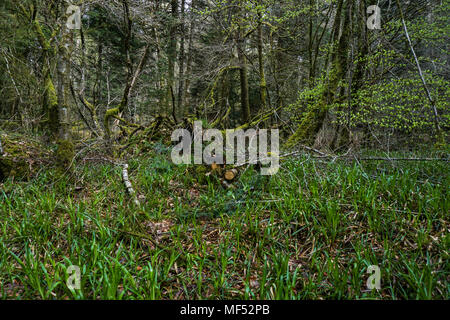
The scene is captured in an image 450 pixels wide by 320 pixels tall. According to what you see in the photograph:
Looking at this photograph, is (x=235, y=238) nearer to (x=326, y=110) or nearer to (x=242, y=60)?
(x=326, y=110)

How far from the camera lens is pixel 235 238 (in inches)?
106

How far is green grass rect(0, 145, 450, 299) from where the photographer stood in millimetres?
1948

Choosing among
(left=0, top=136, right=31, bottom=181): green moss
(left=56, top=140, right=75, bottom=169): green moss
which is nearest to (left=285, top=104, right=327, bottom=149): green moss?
(left=56, top=140, right=75, bottom=169): green moss

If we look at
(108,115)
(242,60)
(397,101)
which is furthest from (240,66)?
(397,101)

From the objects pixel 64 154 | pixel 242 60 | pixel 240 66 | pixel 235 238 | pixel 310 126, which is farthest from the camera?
pixel 242 60

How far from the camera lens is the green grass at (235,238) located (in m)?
1.95

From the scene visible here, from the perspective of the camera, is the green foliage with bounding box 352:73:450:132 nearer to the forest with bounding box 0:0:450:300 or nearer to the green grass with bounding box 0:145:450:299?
the forest with bounding box 0:0:450:300

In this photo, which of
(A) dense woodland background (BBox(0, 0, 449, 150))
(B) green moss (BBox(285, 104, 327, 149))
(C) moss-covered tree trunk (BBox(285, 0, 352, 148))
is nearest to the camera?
(A) dense woodland background (BBox(0, 0, 449, 150))

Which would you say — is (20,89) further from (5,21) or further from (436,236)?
(436,236)

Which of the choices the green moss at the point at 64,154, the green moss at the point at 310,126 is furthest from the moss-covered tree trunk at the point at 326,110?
the green moss at the point at 64,154

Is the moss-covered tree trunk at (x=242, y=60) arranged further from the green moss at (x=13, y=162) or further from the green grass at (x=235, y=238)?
the green moss at (x=13, y=162)

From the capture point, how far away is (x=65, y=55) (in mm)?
3688

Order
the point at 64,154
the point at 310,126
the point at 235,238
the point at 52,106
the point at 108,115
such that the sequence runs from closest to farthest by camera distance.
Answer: the point at 235,238 → the point at 64,154 → the point at 52,106 → the point at 108,115 → the point at 310,126
